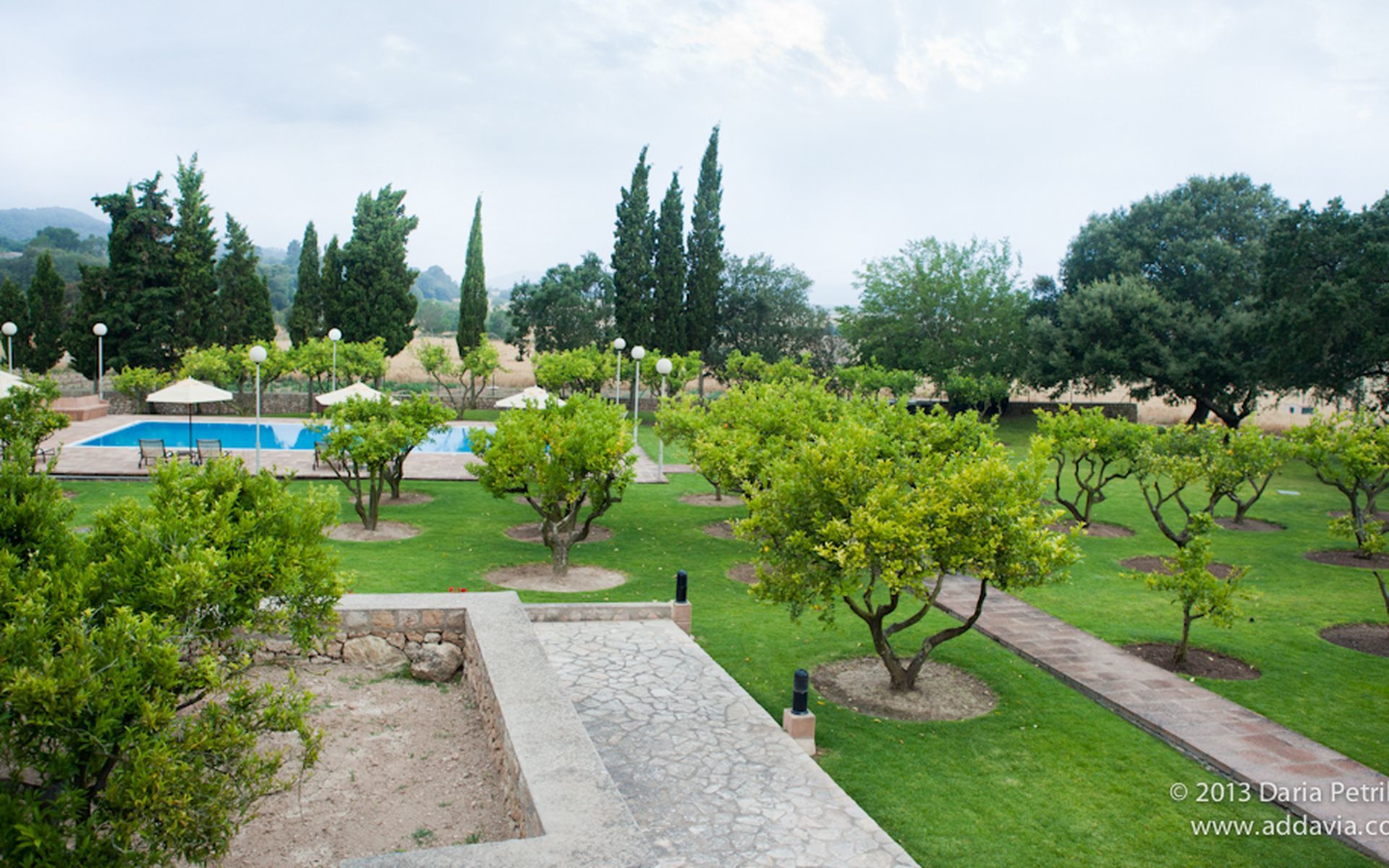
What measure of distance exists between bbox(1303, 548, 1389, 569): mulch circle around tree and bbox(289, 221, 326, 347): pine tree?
38816mm

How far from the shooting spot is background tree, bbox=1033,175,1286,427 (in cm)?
3278

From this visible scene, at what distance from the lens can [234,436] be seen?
31.9 meters

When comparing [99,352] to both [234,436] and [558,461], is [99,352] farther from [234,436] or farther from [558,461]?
[558,461]

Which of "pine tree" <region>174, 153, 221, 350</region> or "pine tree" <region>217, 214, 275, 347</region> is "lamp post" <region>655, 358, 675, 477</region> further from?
"pine tree" <region>217, 214, 275, 347</region>

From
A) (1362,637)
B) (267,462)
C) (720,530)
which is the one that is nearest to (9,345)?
(267,462)

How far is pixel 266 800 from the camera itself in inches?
264

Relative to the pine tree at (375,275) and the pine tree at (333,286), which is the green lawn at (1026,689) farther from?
the pine tree at (333,286)

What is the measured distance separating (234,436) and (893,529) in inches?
1165

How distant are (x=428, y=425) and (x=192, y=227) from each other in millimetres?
27063

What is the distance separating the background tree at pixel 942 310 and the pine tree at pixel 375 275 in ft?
A: 72.3

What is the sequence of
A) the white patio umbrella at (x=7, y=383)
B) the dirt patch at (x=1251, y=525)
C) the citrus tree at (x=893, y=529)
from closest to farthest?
the citrus tree at (x=893, y=529), the white patio umbrella at (x=7, y=383), the dirt patch at (x=1251, y=525)

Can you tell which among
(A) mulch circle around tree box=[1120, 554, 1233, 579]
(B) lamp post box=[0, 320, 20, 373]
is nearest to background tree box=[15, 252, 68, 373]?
(B) lamp post box=[0, 320, 20, 373]

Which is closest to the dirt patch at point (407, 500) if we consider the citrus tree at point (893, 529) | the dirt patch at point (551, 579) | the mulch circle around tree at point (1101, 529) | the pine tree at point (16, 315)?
the dirt patch at point (551, 579)

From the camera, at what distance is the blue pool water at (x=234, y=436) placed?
28562 millimetres
